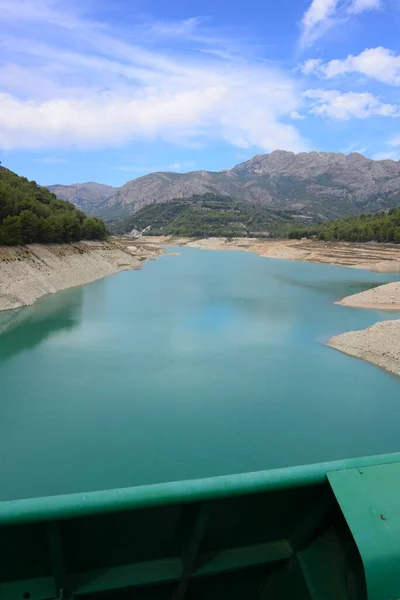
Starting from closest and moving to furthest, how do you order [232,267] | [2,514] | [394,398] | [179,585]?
1. [2,514]
2. [179,585]
3. [394,398]
4. [232,267]

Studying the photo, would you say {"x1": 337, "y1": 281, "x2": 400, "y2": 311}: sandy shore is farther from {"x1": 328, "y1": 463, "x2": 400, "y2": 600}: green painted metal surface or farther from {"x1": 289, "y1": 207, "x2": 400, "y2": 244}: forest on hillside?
{"x1": 289, "y1": 207, "x2": 400, "y2": 244}: forest on hillside

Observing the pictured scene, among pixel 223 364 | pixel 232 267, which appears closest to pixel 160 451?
pixel 223 364

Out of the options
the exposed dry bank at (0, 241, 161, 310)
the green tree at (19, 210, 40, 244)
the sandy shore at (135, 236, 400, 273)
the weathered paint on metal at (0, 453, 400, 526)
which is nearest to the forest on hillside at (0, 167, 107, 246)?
the green tree at (19, 210, 40, 244)

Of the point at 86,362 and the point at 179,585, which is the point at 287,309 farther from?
the point at 179,585

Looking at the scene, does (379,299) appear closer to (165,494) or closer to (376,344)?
(376,344)

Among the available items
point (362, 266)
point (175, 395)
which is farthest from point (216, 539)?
point (362, 266)

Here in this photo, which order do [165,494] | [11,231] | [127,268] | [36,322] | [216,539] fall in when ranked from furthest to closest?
[127,268] < [11,231] < [36,322] < [216,539] < [165,494]

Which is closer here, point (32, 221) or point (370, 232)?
point (32, 221)

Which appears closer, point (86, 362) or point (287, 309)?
point (86, 362)
